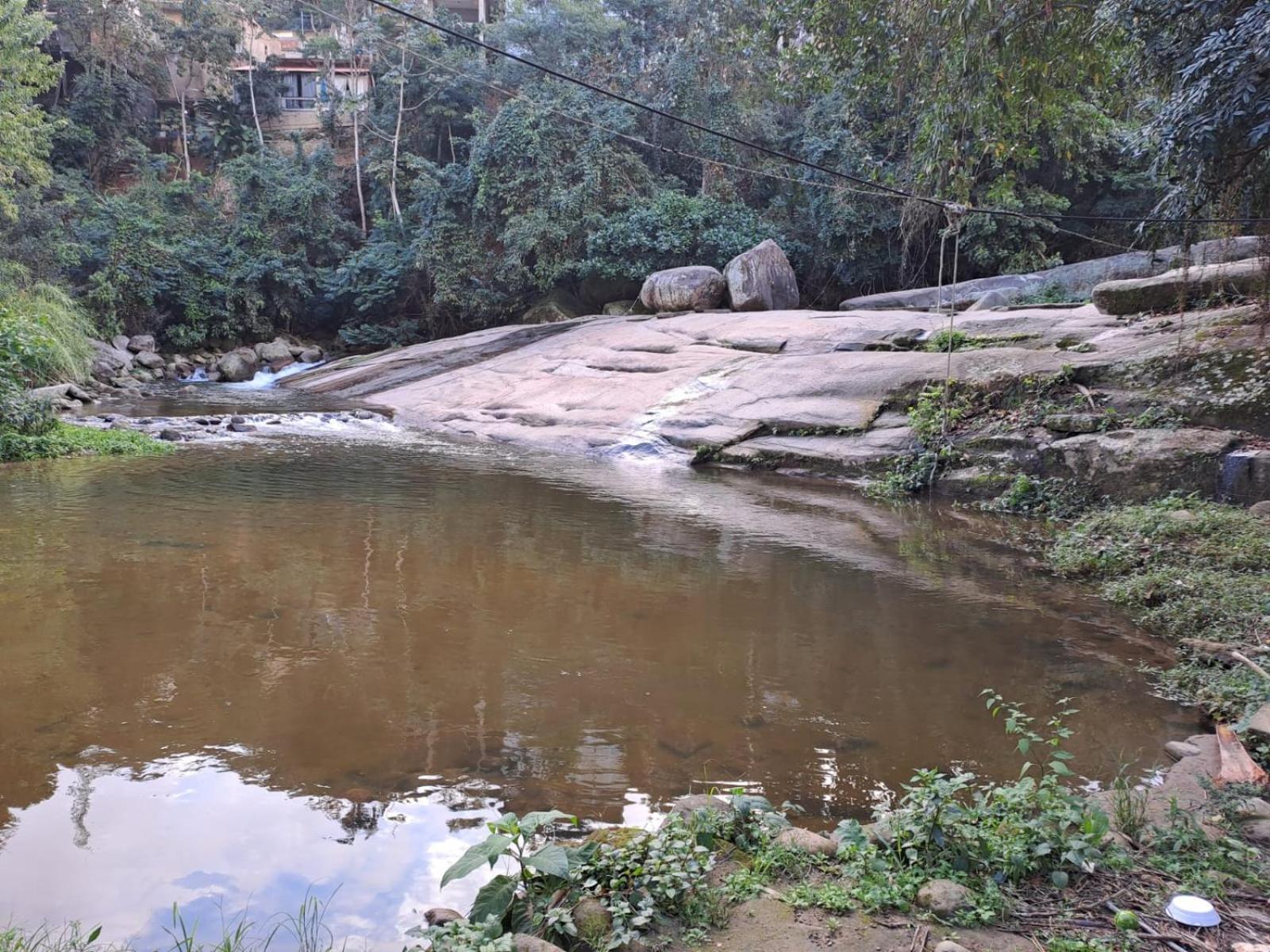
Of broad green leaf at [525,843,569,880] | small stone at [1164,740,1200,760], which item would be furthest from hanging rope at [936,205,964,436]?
broad green leaf at [525,843,569,880]

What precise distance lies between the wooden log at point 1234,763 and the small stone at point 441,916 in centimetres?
259

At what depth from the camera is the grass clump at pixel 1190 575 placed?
4414 millimetres

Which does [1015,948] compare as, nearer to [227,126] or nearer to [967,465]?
[967,465]

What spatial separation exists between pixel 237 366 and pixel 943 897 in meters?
23.0

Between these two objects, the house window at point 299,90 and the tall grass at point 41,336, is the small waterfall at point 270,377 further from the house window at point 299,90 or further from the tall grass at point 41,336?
the house window at point 299,90

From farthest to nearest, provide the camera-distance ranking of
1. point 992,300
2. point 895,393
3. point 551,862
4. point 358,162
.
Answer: point 358,162 < point 992,300 < point 895,393 < point 551,862

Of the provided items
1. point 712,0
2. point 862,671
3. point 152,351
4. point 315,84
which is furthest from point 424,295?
point 862,671

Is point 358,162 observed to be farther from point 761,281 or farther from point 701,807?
point 701,807

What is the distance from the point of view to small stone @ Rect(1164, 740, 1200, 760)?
3.70 m

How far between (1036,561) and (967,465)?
314cm

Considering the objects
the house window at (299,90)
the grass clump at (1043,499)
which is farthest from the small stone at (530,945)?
the house window at (299,90)

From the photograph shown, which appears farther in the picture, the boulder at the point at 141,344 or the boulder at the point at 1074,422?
the boulder at the point at 141,344

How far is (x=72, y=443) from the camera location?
10.8m

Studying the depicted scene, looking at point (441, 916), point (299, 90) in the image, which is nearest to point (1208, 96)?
point (441, 916)
